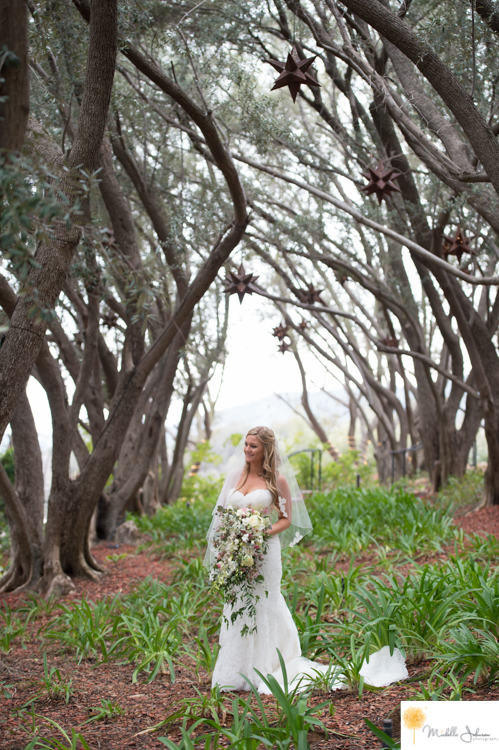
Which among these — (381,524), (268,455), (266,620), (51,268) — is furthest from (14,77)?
(381,524)

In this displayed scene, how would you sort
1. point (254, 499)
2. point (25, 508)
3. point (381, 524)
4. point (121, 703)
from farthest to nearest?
point (381, 524) < point (25, 508) < point (254, 499) < point (121, 703)

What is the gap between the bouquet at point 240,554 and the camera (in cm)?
405

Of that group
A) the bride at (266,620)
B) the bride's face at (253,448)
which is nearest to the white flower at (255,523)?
the bride at (266,620)

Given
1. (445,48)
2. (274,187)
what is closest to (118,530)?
(445,48)

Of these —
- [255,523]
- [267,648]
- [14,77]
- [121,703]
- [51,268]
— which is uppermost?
[14,77]

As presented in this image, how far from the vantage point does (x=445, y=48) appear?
6.30 meters

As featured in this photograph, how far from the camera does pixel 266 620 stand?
14.2 feet

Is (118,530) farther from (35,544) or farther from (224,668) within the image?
(224,668)

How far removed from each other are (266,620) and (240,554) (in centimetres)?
66

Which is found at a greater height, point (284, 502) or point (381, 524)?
point (284, 502)

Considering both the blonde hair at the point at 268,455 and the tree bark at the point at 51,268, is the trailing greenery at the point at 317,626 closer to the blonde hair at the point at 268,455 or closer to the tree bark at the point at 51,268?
the blonde hair at the point at 268,455

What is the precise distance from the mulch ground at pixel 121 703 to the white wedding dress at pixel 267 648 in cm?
16

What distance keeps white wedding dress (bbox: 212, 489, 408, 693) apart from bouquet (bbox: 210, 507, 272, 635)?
127mm

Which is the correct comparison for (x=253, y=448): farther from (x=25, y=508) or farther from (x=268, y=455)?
(x=25, y=508)
